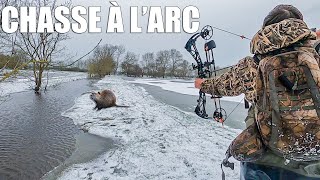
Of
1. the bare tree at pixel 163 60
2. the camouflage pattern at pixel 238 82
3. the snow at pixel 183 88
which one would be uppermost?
A: the bare tree at pixel 163 60

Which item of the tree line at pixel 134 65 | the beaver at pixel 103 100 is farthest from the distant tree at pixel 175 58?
the beaver at pixel 103 100

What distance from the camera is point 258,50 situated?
1.54 m

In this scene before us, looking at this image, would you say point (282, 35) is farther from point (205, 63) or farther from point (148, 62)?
point (148, 62)

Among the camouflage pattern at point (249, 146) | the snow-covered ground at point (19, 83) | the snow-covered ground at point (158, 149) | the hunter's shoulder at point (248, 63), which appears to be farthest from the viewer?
the snow-covered ground at point (158, 149)

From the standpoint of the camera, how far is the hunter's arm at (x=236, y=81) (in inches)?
65.9

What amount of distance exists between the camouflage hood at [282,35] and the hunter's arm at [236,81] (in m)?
0.17

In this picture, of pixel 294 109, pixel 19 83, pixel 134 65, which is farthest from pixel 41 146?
pixel 134 65

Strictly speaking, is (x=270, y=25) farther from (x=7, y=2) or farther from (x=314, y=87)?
(x=7, y=2)

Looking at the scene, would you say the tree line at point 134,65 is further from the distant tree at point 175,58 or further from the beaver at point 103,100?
the beaver at point 103,100

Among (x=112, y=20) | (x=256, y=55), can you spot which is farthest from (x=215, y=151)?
(x=256, y=55)

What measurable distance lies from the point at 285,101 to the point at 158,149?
14.4 ft

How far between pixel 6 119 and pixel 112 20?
665 centimetres

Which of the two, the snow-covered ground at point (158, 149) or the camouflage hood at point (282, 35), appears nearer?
the camouflage hood at point (282, 35)

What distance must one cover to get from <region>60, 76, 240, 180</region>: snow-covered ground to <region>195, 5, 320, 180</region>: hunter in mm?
2712
